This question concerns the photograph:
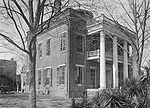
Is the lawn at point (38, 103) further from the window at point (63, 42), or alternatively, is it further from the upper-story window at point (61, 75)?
the window at point (63, 42)

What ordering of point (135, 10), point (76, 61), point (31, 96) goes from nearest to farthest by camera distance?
1. point (31, 96)
2. point (135, 10)
3. point (76, 61)

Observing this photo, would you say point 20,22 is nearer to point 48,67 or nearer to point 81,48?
point 81,48

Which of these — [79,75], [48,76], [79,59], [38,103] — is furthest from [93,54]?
[38,103]

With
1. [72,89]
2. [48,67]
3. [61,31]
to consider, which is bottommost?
[72,89]

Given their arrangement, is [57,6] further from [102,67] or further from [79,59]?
[79,59]

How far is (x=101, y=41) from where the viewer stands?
20.7 metres

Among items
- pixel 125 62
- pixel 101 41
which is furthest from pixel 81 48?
pixel 125 62

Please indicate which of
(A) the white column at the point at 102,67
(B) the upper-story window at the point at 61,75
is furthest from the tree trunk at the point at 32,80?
(B) the upper-story window at the point at 61,75

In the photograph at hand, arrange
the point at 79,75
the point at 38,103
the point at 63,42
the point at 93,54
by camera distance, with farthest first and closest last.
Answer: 1. the point at 93,54
2. the point at 63,42
3. the point at 79,75
4. the point at 38,103

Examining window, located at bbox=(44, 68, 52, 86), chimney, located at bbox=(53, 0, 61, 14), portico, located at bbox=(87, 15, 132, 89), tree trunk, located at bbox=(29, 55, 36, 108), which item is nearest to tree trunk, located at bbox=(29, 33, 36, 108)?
Answer: tree trunk, located at bbox=(29, 55, 36, 108)

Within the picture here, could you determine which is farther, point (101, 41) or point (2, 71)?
point (2, 71)

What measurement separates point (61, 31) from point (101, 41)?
4887 mm

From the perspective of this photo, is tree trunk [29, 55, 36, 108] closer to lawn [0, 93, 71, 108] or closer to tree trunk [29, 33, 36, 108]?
tree trunk [29, 33, 36, 108]

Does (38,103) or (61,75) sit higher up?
(61,75)
